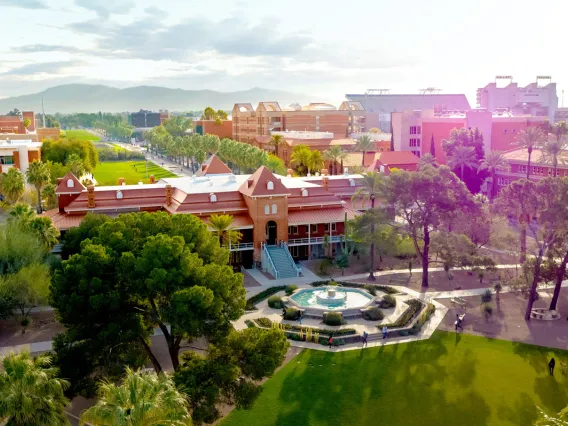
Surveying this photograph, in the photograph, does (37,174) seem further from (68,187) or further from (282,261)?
(282,261)

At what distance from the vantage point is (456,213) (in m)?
51.0

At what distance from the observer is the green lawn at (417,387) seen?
30422 mm

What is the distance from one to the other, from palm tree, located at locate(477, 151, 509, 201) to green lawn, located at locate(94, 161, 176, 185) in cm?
6511

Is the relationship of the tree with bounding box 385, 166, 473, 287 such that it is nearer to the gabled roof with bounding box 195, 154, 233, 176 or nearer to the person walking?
the person walking

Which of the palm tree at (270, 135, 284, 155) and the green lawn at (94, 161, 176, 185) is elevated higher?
→ the palm tree at (270, 135, 284, 155)

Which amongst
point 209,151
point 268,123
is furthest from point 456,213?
point 268,123

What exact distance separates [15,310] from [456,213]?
35033 mm

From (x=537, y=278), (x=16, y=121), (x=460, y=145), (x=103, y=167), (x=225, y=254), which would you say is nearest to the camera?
(x=225, y=254)

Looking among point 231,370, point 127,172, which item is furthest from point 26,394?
point 127,172

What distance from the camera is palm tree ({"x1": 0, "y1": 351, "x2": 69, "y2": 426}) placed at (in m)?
22.0

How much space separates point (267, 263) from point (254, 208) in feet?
17.8

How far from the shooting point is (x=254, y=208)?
58.0 m

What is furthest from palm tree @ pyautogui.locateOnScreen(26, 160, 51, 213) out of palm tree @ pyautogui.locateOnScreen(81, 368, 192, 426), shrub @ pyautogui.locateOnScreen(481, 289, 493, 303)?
palm tree @ pyautogui.locateOnScreen(81, 368, 192, 426)

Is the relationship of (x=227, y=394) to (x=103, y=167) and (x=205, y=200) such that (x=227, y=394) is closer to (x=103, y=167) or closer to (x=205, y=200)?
(x=205, y=200)
